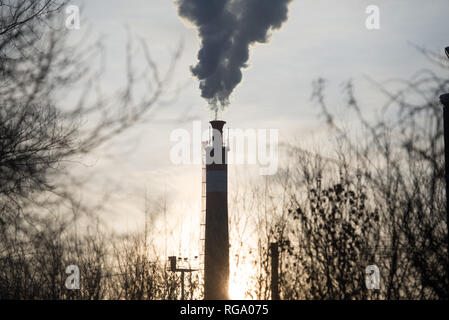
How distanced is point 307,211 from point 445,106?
9.98ft

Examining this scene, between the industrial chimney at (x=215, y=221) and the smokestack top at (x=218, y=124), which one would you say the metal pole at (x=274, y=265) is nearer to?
the industrial chimney at (x=215, y=221)

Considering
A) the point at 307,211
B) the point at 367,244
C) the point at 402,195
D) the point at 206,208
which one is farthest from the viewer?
the point at 206,208

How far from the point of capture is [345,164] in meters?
7.33

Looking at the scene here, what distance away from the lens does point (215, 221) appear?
67.1ft

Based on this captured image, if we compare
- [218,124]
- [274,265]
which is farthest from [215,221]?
[274,265]

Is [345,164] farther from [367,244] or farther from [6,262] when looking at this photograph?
[6,262]

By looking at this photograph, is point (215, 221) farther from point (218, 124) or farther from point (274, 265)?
point (274, 265)

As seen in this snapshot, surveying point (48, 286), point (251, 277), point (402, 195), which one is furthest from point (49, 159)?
point (402, 195)

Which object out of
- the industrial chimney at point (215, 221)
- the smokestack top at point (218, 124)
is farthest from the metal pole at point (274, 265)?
the smokestack top at point (218, 124)

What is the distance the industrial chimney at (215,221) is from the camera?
20.0m

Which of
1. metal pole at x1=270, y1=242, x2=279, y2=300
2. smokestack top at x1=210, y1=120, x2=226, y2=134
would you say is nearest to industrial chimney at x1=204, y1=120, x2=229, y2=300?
smokestack top at x1=210, y1=120, x2=226, y2=134

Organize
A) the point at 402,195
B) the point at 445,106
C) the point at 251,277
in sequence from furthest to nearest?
the point at 251,277
the point at 402,195
the point at 445,106

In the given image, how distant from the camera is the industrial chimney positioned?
20.0 meters
